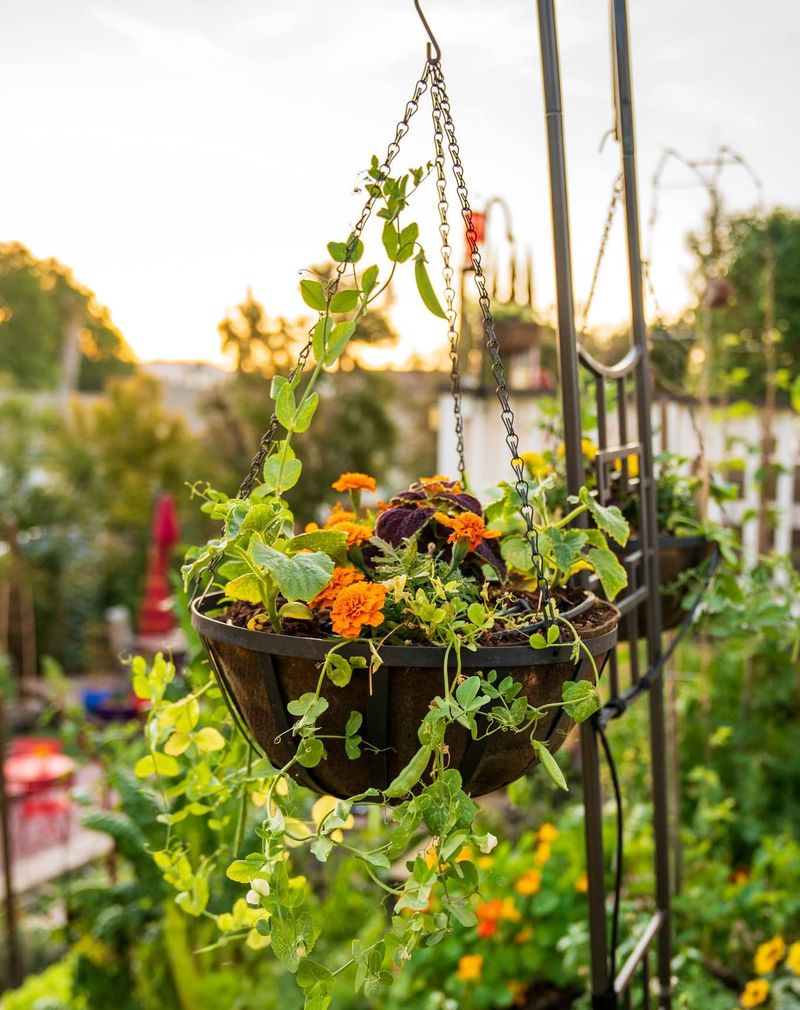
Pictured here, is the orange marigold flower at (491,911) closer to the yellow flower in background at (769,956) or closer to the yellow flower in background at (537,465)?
the yellow flower in background at (769,956)

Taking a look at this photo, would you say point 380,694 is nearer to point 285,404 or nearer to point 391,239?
point 285,404

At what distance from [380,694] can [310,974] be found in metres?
0.19

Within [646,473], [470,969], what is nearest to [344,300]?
[646,473]

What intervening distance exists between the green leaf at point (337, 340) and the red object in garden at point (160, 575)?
277 inches

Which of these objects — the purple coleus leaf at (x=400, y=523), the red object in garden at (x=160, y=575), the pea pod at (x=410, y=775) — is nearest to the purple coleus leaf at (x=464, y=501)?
the purple coleus leaf at (x=400, y=523)

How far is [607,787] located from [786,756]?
583 millimetres

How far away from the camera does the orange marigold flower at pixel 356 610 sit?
618 mm

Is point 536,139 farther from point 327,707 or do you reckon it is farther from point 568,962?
point 327,707

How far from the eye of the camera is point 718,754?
2680 millimetres

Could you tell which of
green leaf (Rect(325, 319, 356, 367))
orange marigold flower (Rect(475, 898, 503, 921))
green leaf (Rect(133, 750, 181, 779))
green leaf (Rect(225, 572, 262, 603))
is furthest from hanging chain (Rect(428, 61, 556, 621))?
orange marigold flower (Rect(475, 898, 503, 921))

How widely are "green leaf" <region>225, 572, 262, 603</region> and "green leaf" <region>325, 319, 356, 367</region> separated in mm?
178

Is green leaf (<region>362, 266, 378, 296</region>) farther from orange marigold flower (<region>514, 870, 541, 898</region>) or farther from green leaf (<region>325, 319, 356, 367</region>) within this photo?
orange marigold flower (<region>514, 870, 541, 898</region>)

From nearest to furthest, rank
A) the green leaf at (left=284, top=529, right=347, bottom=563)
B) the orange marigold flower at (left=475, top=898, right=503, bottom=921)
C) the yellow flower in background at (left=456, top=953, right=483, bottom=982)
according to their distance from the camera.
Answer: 1. the green leaf at (left=284, top=529, right=347, bottom=563)
2. the yellow flower in background at (left=456, top=953, right=483, bottom=982)
3. the orange marigold flower at (left=475, top=898, right=503, bottom=921)

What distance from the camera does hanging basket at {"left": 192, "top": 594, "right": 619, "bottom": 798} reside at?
0.65m
